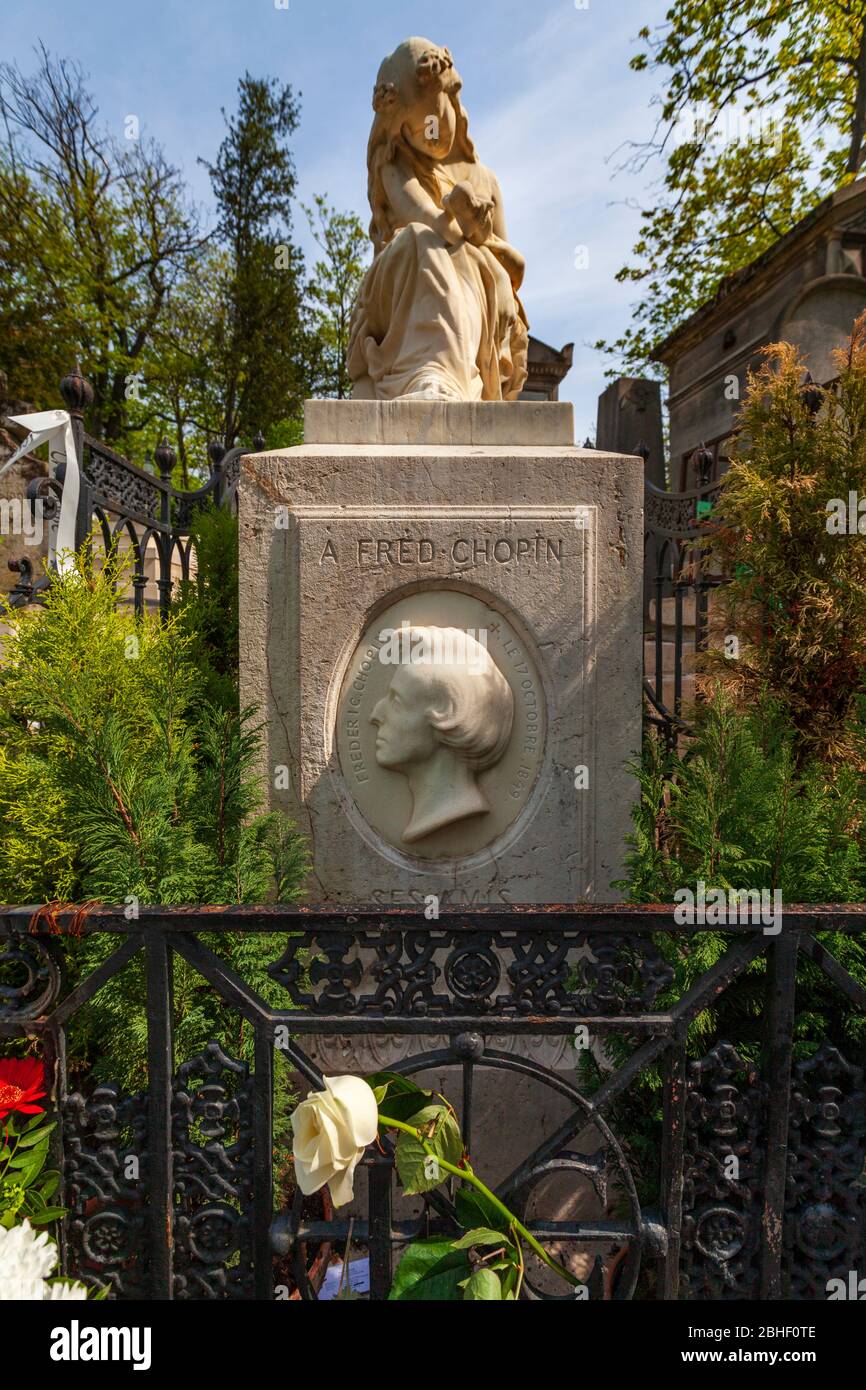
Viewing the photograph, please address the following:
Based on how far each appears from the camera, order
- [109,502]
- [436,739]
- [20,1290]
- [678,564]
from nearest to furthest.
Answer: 1. [20,1290]
2. [436,739]
3. [109,502]
4. [678,564]

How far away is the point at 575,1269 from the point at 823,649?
240cm

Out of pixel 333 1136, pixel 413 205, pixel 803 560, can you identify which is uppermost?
pixel 413 205

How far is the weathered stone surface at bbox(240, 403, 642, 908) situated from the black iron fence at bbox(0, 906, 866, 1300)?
1.12 meters

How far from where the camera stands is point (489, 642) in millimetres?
2986

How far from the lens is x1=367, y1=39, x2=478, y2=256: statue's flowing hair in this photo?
12.1 ft

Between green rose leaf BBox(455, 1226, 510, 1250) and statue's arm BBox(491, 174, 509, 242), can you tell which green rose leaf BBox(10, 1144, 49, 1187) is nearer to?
green rose leaf BBox(455, 1226, 510, 1250)

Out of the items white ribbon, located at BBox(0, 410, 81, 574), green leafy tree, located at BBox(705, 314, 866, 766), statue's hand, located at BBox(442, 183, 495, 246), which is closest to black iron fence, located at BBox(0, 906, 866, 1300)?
green leafy tree, located at BBox(705, 314, 866, 766)

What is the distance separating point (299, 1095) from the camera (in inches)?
105

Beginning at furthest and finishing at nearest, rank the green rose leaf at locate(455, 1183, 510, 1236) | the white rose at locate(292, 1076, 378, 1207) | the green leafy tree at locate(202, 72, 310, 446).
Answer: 1. the green leafy tree at locate(202, 72, 310, 446)
2. the green rose leaf at locate(455, 1183, 510, 1236)
3. the white rose at locate(292, 1076, 378, 1207)

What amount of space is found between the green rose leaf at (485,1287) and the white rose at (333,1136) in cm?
29

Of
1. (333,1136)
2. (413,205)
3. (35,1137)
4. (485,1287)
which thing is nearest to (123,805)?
(35,1137)

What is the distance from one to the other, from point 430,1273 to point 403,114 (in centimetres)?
471

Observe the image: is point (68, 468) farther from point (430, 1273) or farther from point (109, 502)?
point (430, 1273)

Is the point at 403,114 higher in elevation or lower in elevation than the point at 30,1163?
higher
